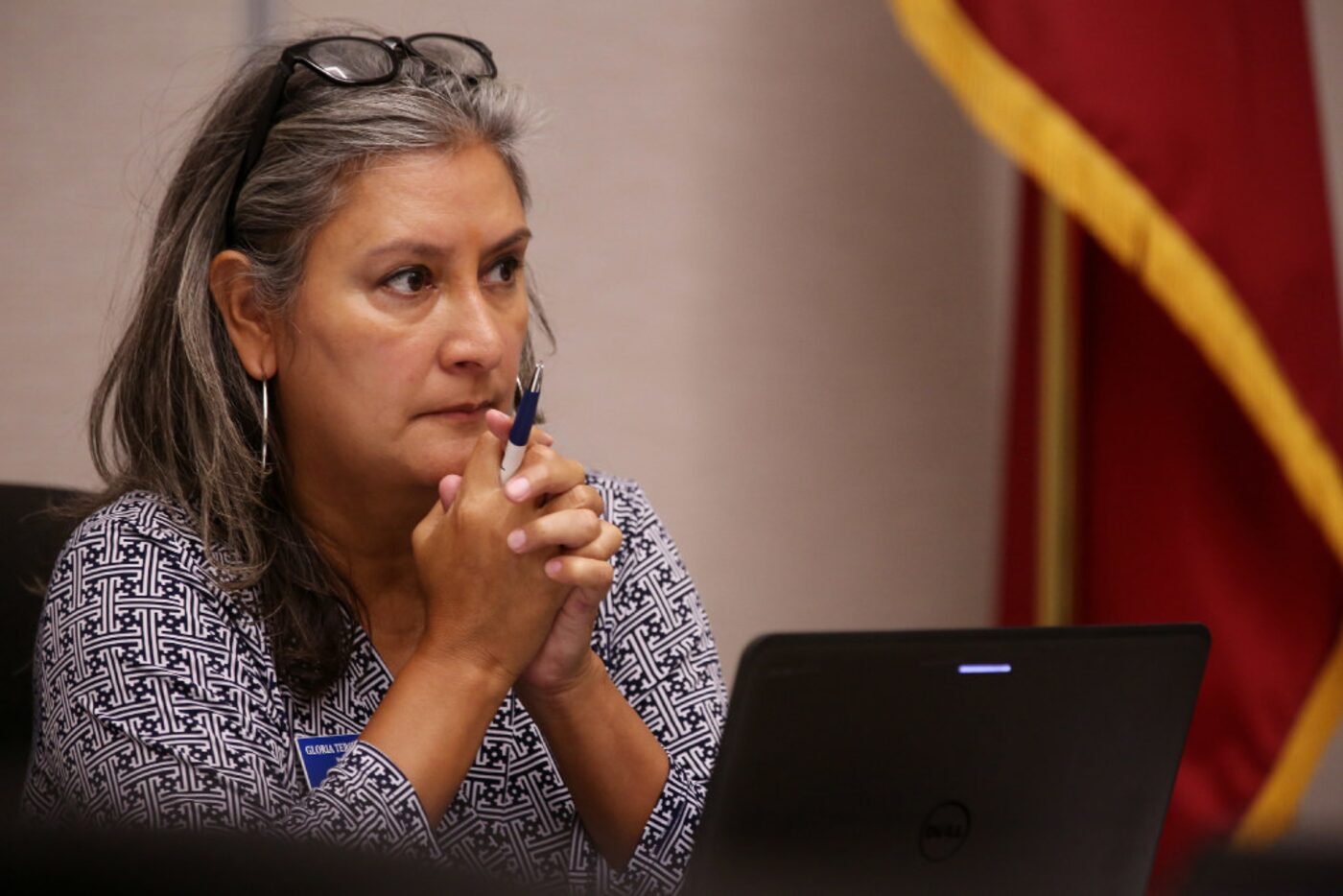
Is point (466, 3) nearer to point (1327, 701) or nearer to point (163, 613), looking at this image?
point (163, 613)

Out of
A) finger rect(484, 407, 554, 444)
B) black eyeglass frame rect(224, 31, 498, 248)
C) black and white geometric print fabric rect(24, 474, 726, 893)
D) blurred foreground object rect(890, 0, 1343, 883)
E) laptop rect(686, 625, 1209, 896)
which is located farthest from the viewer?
blurred foreground object rect(890, 0, 1343, 883)

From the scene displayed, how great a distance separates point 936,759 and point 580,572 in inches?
14.5

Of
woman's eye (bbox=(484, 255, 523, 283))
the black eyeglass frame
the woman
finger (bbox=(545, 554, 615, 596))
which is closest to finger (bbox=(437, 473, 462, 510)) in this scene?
the woman

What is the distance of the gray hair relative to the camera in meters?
1.15

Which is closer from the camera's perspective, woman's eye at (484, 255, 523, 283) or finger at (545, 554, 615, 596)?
finger at (545, 554, 615, 596)

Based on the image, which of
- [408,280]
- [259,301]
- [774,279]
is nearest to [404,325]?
[408,280]

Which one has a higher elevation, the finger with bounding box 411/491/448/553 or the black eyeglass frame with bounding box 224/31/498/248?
the black eyeglass frame with bounding box 224/31/498/248

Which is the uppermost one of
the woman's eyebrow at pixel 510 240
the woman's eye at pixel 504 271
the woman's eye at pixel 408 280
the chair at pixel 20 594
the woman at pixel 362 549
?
the woman's eyebrow at pixel 510 240

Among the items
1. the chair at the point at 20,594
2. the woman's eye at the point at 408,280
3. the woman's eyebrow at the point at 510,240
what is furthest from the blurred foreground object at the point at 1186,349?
the chair at the point at 20,594

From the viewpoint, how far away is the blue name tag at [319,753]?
109 centimetres

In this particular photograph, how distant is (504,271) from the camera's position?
1.23 meters

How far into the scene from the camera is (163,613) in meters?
1.05

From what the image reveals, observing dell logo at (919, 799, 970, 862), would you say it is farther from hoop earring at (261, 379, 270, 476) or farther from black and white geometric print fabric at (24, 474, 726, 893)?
hoop earring at (261, 379, 270, 476)

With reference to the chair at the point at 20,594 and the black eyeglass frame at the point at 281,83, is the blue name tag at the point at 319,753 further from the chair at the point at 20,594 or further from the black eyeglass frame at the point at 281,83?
the black eyeglass frame at the point at 281,83
